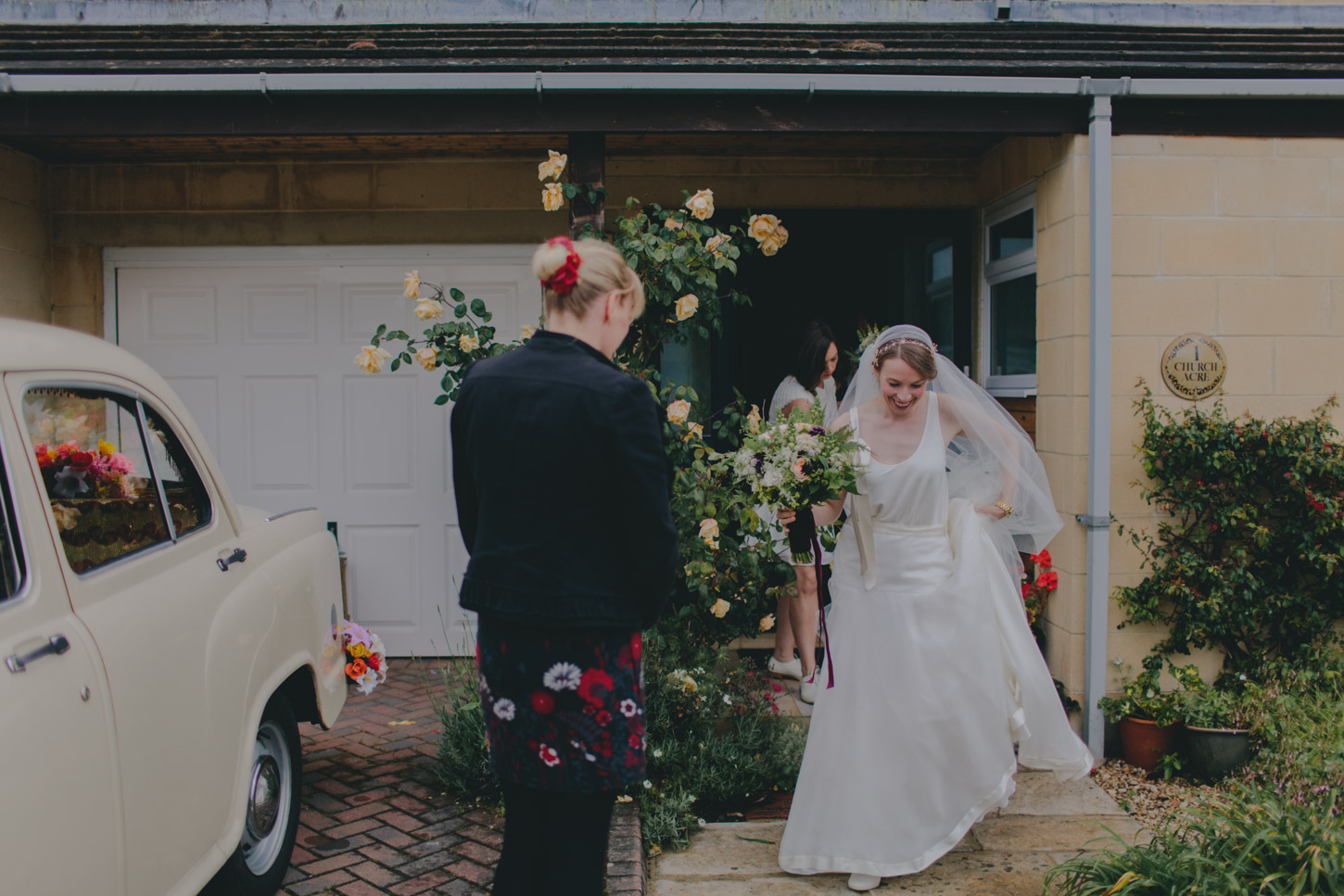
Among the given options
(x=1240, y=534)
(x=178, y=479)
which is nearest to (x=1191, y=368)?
(x=1240, y=534)

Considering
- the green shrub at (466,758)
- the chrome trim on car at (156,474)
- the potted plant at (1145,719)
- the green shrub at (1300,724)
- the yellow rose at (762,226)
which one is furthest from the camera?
the potted plant at (1145,719)

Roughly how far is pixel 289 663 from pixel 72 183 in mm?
4517

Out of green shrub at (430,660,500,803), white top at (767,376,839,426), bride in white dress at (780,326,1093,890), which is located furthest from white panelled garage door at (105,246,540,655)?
bride in white dress at (780,326,1093,890)

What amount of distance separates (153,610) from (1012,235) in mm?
5330

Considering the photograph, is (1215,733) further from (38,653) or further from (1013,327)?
(38,653)

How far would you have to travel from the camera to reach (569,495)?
2.11 metres

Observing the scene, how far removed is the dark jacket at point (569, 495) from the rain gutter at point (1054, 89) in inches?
113

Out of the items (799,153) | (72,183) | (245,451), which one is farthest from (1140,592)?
(72,183)

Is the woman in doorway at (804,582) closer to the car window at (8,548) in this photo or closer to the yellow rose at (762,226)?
the yellow rose at (762,226)

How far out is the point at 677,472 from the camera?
13.6 ft

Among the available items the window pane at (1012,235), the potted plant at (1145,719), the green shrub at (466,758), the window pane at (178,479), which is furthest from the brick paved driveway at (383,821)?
the window pane at (1012,235)

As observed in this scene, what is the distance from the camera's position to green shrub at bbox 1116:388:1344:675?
15.1ft

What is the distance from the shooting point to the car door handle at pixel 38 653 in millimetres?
1855

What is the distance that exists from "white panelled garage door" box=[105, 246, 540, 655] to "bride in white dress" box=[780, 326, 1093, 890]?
316 cm
